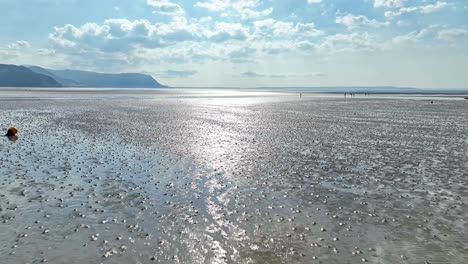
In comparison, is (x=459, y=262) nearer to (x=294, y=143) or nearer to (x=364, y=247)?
(x=364, y=247)

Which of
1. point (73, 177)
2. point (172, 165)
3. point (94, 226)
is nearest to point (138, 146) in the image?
point (172, 165)

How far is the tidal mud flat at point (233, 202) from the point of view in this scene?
14.2m

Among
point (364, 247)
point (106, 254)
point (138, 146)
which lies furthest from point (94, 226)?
point (138, 146)

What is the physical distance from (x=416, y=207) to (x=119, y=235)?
14698mm

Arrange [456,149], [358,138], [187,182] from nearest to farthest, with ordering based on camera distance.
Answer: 1. [187,182]
2. [456,149]
3. [358,138]

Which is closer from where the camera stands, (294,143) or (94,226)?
(94,226)

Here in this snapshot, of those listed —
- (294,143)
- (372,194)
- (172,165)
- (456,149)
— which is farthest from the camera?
(294,143)

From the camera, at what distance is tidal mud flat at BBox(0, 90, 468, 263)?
46.5ft

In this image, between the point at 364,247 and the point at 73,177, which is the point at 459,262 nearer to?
the point at 364,247

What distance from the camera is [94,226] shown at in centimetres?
1647

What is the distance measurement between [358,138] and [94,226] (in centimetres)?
3412

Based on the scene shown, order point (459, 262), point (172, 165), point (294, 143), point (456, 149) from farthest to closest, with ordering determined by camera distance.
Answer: point (294, 143), point (456, 149), point (172, 165), point (459, 262)

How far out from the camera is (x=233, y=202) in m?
20.0

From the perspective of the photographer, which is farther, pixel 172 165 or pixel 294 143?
pixel 294 143
